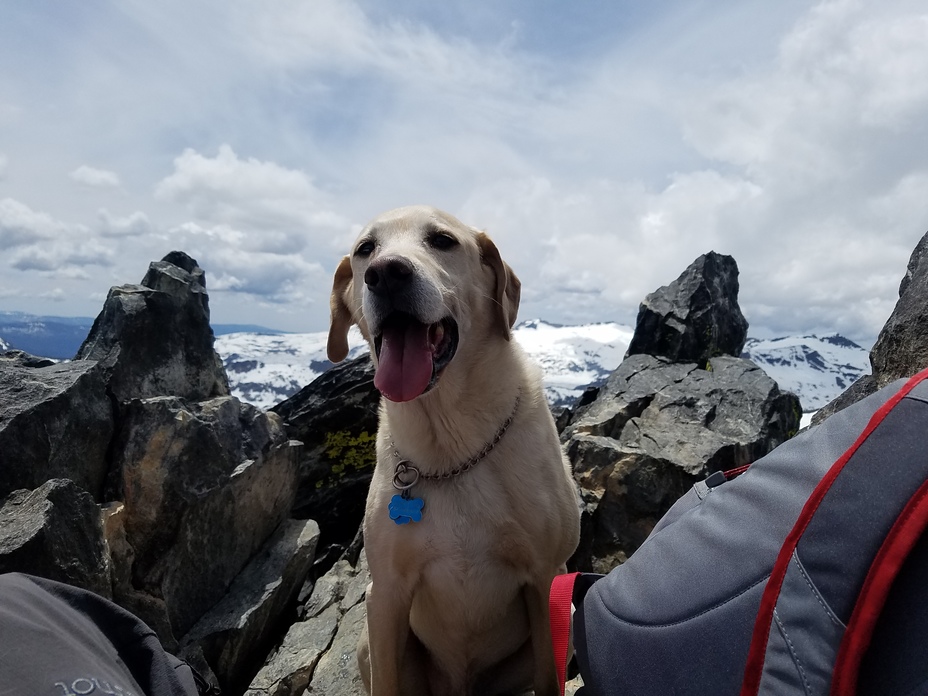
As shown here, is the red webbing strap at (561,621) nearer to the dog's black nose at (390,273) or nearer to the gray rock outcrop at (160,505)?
the dog's black nose at (390,273)

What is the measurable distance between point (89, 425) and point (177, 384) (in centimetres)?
262

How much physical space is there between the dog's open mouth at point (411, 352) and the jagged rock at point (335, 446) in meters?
4.16

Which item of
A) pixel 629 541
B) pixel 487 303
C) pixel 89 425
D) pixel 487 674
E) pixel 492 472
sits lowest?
pixel 487 674

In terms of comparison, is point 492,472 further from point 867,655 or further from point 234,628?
point 234,628

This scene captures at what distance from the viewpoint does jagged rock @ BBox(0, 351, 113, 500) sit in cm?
474

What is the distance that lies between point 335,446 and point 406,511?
4.83 metres

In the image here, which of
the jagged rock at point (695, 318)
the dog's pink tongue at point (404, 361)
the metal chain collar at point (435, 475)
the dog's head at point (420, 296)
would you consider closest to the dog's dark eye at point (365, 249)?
the dog's head at point (420, 296)

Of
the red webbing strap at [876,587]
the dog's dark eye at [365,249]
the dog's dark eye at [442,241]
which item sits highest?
the dog's dark eye at [442,241]

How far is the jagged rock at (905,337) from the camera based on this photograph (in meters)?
3.24

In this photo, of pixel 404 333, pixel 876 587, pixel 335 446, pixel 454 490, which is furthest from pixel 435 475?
pixel 335 446

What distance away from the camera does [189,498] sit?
18.4 ft

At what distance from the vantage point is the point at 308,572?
6629 mm

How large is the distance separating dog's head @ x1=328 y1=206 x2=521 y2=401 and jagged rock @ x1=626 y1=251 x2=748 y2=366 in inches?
251

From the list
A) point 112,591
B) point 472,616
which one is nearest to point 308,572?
point 112,591
